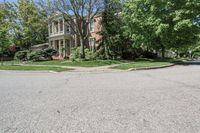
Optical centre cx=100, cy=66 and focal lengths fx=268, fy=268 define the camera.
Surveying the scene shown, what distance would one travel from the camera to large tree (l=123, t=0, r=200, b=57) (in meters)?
24.4

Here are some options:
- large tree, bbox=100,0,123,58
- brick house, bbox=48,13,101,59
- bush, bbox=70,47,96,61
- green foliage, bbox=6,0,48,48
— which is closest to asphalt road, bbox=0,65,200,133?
bush, bbox=70,47,96,61

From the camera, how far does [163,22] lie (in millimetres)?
25375

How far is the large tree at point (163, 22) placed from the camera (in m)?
24.4

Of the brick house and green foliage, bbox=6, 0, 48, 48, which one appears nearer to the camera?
the brick house

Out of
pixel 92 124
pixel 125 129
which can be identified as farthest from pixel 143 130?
pixel 92 124

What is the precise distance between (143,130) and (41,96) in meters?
4.45

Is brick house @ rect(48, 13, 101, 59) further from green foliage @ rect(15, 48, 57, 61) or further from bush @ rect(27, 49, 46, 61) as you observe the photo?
bush @ rect(27, 49, 46, 61)

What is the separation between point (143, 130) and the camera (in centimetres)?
474

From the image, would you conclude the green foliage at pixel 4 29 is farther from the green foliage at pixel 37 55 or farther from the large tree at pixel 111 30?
the large tree at pixel 111 30

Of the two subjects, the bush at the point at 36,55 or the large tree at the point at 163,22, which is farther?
the bush at the point at 36,55

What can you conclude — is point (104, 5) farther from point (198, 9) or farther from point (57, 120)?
point (57, 120)

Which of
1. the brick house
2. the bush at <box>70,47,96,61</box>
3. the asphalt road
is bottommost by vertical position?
the asphalt road

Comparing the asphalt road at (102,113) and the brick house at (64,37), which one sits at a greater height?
the brick house at (64,37)

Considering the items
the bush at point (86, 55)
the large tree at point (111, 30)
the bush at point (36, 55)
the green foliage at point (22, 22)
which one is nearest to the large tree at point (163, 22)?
the large tree at point (111, 30)
